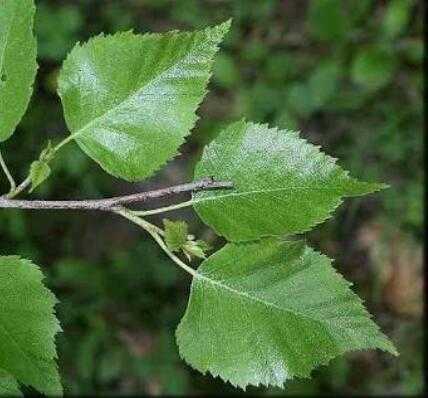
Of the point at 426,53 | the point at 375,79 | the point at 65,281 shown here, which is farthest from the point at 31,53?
the point at 426,53

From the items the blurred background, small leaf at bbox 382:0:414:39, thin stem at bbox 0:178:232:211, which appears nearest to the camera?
thin stem at bbox 0:178:232:211

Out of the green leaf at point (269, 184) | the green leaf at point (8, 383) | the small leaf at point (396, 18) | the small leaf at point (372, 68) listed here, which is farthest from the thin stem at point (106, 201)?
the small leaf at point (396, 18)

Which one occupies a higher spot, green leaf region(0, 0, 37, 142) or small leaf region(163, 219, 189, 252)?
green leaf region(0, 0, 37, 142)

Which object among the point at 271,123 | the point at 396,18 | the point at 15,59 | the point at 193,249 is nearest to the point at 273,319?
the point at 193,249

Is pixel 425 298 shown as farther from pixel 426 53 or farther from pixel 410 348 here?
pixel 426 53

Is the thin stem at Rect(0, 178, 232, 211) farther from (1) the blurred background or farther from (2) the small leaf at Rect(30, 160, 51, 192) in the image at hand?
(1) the blurred background

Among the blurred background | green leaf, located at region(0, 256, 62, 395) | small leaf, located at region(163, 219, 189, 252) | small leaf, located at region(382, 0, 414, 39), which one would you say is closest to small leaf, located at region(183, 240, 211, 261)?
small leaf, located at region(163, 219, 189, 252)
